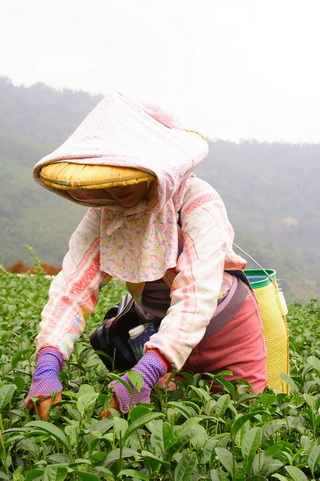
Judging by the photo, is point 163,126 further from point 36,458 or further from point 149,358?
point 36,458

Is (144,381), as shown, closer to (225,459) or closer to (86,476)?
(225,459)

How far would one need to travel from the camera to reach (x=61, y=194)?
1737mm

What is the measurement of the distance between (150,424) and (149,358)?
13.7 inches

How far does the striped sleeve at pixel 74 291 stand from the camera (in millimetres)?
1645

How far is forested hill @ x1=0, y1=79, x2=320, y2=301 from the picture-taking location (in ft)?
112

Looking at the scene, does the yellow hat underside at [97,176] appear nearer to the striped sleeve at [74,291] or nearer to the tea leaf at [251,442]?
the striped sleeve at [74,291]

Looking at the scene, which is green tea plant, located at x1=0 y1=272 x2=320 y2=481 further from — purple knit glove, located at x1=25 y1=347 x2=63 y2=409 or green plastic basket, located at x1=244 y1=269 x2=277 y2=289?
Answer: green plastic basket, located at x1=244 y1=269 x2=277 y2=289

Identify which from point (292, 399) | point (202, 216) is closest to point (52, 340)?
point (202, 216)

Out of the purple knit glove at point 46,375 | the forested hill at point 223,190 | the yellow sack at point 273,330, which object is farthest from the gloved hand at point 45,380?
the forested hill at point 223,190

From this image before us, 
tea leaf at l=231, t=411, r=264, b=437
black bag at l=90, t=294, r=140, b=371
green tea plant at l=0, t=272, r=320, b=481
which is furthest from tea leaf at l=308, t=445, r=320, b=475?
black bag at l=90, t=294, r=140, b=371

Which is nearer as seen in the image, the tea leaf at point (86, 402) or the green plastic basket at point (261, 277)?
the tea leaf at point (86, 402)

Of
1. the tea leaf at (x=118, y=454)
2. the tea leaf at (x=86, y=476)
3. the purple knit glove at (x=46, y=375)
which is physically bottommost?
the purple knit glove at (x=46, y=375)

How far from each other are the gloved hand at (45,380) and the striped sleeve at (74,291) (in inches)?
1.3

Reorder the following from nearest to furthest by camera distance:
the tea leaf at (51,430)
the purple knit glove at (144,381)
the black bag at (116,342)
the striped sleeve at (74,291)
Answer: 1. the tea leaf at (51,430)
2. the purple knit glove at (144,381)
3. the striped sleeve at (74,291)
4. the black bag at (116,342)
